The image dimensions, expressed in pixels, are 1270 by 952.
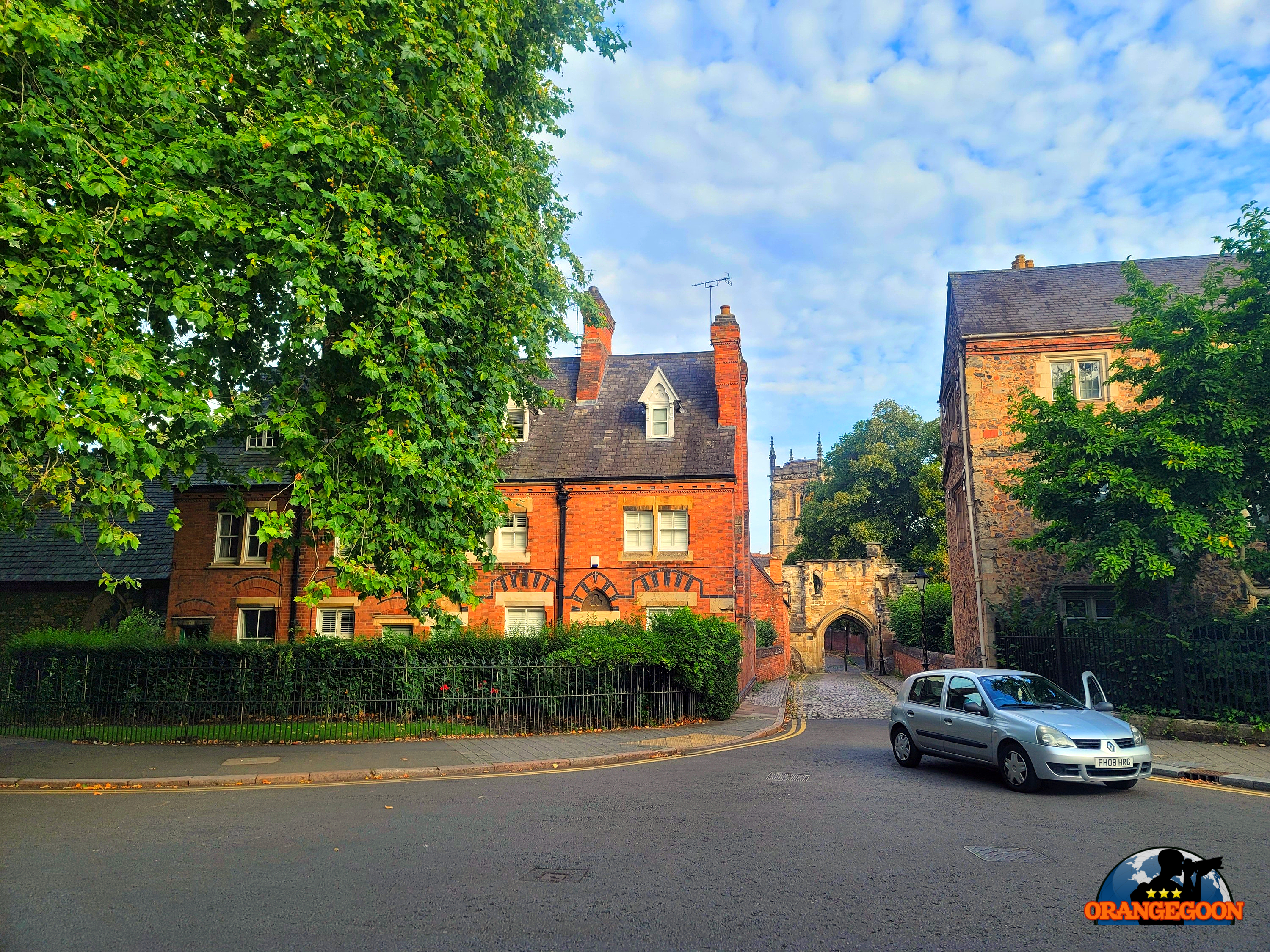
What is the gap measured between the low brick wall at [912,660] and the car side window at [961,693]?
14675 millimetres

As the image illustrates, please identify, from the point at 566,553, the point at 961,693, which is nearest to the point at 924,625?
the point at 566,553

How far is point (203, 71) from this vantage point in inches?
390

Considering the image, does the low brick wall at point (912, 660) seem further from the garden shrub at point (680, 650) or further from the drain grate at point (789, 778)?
the drain grate at point (789, 778)

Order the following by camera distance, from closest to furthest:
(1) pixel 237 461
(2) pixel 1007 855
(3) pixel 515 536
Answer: (2) pixel 1007 855
(3) pixel 515 536
(1) pixel 237 461

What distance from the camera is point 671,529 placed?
22453 mm

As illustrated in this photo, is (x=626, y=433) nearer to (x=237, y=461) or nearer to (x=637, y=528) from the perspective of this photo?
(x=637, y=528)

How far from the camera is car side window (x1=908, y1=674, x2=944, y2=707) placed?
11.6 meters

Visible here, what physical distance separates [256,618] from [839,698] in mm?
18981

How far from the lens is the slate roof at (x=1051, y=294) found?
22141 mm

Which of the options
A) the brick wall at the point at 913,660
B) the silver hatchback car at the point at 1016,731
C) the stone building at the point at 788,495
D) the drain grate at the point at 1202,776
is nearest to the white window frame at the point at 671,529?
the brick wall at the point at 913,660

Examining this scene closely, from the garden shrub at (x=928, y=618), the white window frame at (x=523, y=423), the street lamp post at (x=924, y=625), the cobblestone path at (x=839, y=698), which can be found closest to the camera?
the cobblestone path at (x=839, y=698)

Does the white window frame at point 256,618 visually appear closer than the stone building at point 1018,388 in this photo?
No

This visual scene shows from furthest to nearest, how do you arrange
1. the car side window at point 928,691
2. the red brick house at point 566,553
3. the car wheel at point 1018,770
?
1. the red brick house at point 566,553
2. the car side window at point 928,691
3. the car wheel at point 1018,770

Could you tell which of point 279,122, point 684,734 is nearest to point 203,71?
point 279,122
